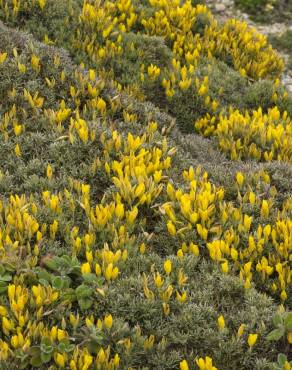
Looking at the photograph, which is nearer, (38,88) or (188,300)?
(188,300)

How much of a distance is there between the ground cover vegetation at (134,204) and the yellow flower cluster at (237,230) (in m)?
0.01

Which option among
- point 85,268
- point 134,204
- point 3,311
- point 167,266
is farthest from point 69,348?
point 134,204

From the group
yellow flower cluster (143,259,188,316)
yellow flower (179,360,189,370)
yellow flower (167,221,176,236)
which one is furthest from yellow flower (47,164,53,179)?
yellow flower (179,360,189,370)

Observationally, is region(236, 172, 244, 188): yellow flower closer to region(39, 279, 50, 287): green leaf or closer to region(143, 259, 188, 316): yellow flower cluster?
region(143, 259, 188, 316): yellow flower cluster

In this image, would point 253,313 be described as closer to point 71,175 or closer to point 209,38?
point 71,175

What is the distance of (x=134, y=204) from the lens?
4.35 metres

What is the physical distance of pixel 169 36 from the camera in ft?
24.5

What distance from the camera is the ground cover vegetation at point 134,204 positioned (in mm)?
3342

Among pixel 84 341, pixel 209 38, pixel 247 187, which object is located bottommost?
pixel 84 341

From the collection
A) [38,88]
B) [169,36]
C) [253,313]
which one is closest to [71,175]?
[38,88]

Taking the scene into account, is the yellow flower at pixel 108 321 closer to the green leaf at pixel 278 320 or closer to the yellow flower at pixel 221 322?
A: the yellow flower at pixel 221 322

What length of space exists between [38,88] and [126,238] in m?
2.11

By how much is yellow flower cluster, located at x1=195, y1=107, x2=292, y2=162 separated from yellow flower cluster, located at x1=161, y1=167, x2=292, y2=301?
3.28 feet

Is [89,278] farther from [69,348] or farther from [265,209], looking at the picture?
[265,209]
